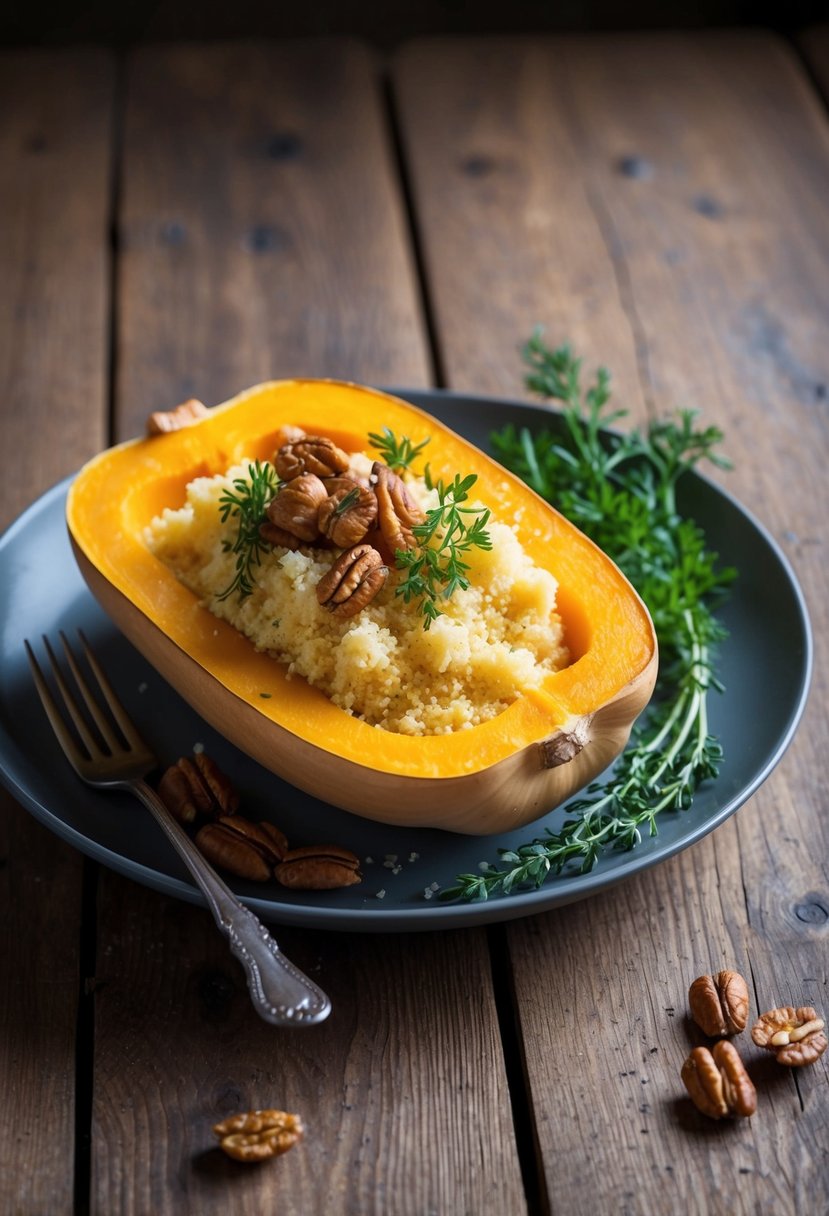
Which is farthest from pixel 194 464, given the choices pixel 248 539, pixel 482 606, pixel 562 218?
pixel 562 218

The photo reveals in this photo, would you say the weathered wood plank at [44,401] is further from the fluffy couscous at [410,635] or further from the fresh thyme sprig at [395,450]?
the fresh thyme sprig at [395,450]

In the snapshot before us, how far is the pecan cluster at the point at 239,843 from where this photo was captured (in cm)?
161

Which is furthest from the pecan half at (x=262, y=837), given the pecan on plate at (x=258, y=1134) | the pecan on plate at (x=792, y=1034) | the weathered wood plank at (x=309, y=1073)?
the pecan on plate at (x=792, y=1034)

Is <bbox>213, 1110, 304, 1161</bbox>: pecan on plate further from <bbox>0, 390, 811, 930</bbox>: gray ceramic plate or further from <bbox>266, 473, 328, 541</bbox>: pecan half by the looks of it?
<bbox>266, 473, 328, 541</bbox>: pecan half

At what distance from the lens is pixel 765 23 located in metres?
4.24

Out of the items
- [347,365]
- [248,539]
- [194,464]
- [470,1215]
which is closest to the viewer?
[470,1215]

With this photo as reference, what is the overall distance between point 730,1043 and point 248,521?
899 millimetres

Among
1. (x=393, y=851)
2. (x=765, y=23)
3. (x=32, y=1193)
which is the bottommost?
(x=32, y=1193)

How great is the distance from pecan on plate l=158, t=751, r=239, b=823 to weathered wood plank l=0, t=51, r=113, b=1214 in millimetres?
187

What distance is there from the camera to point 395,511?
1.70 meters

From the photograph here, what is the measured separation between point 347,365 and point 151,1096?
165 cm

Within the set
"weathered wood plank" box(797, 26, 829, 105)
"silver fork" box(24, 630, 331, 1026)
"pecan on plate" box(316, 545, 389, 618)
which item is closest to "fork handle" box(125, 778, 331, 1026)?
"silver fork" box(24, 630, 331, 1026)

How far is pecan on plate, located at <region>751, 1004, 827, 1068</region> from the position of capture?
4.98 feet

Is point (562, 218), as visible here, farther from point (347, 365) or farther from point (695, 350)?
point (347, 365)
